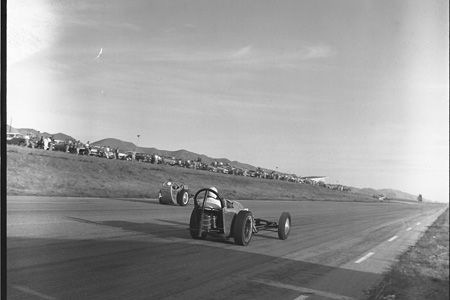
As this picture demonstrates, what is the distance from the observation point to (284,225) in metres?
2.91

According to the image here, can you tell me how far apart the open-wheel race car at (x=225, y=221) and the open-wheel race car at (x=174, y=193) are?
→ 126mm

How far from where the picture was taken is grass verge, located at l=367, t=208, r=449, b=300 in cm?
514

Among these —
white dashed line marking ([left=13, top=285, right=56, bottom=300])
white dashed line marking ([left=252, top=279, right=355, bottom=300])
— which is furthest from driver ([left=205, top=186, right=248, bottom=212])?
white dashed line marking ([left=13, top=285, right=56, bottom=300])

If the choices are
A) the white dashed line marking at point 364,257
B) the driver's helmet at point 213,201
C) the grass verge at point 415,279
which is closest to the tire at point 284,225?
the driver's helmet at point 213,201

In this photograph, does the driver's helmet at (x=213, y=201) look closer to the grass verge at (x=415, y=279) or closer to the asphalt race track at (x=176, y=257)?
the asphalt race track at (x=176, y=257)

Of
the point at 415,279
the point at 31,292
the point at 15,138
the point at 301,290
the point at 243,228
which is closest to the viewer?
the point at 243,228

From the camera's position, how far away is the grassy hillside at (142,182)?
257 cm

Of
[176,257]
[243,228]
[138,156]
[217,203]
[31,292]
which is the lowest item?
[31,292]

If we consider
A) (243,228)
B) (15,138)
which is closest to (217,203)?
(243,228)

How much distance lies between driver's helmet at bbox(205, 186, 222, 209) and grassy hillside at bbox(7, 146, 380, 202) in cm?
5

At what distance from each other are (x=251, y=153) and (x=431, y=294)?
4.65 meters

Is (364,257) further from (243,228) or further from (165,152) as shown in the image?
(165,152)

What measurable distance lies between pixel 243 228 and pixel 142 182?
71cm

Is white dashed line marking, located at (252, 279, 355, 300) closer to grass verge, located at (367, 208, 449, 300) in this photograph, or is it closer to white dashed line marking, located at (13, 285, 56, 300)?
grass verge, located at (367, 208, 449, 300)
